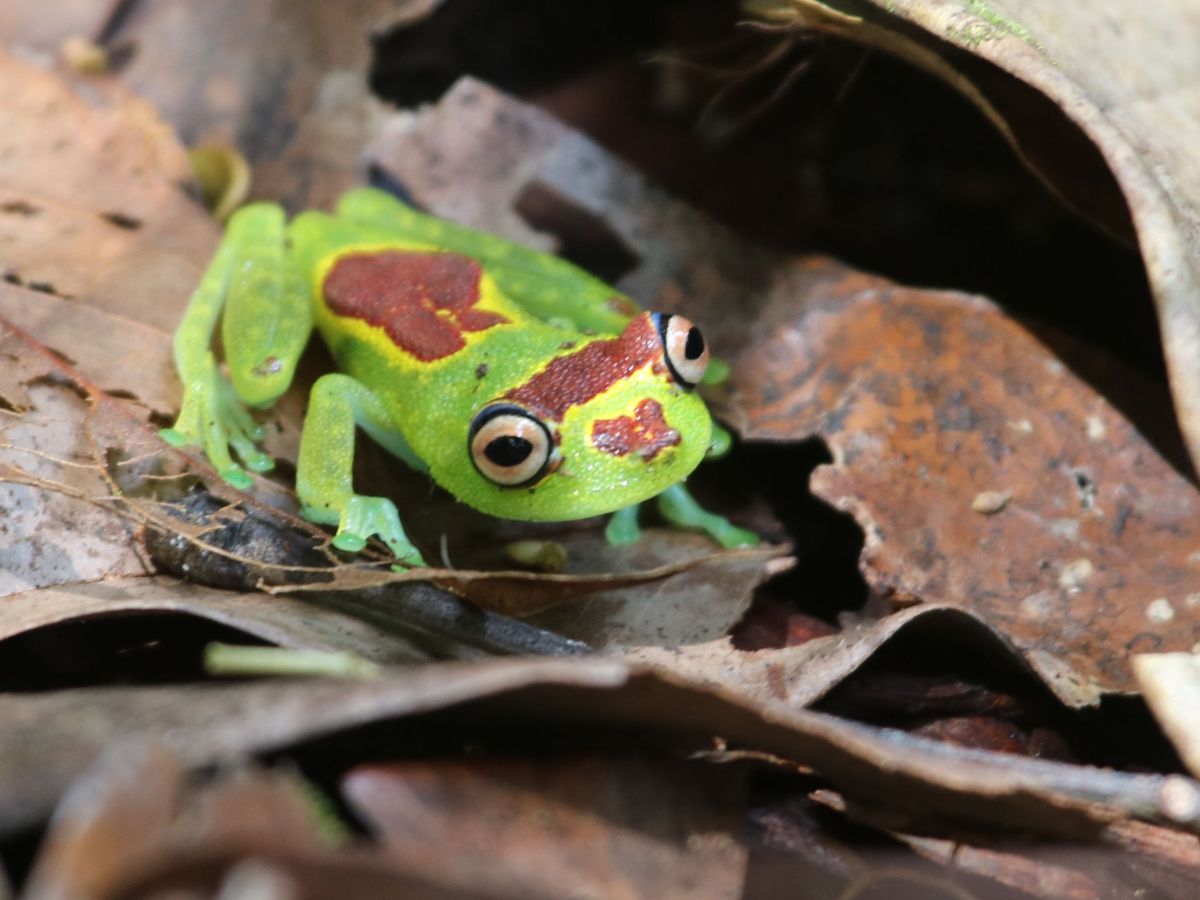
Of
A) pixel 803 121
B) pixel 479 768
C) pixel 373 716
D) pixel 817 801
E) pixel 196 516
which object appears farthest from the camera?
pixel 803 121

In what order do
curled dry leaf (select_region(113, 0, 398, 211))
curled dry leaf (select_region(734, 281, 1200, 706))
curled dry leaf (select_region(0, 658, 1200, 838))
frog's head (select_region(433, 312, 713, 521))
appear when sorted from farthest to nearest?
1. curled dry leaf (select_region(113, 0, 398, 211))
2. frog's head (select_region(433, 312, 713, 521))
3. curled dry leaf (select_region(734, 281, 1200, 706))
4. curled dry leaf (select_region(0, 658, 1200, 838))

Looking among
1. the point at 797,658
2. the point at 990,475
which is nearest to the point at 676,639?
the point at 797,658

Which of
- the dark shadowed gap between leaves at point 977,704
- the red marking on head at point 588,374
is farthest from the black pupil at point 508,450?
the dark shadowed gap between leaves at point 977,704

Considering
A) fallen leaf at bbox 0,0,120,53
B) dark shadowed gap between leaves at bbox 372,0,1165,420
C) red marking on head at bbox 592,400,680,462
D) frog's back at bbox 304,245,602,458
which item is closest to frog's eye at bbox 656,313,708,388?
red marking on head at bbox 592,400,680,462

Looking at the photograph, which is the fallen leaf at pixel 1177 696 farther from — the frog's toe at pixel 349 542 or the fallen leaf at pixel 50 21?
the fallen leaf at pixel 50 21

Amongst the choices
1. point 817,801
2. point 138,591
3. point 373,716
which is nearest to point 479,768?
point 373,716

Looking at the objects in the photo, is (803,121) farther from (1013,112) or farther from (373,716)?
(373,716)

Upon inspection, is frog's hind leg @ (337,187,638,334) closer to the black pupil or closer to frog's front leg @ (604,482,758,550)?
frog's front leg @ (604,482,758,550)

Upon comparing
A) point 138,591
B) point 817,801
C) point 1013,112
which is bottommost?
point 138,591
